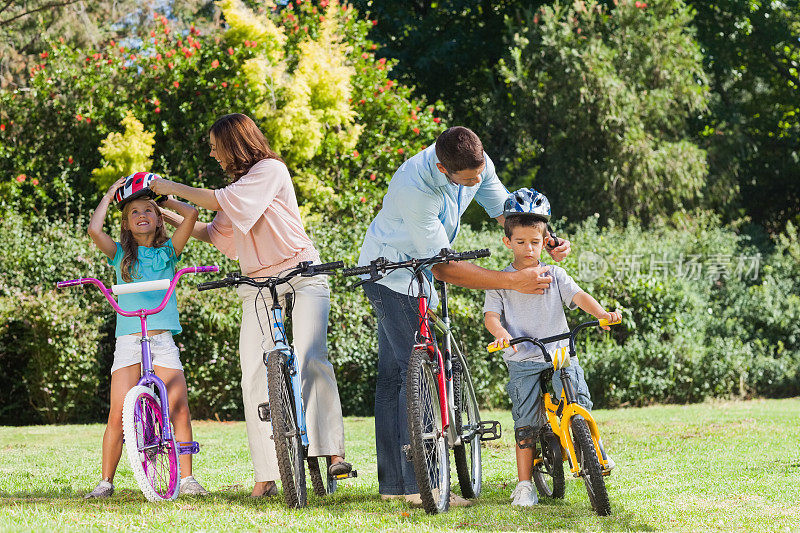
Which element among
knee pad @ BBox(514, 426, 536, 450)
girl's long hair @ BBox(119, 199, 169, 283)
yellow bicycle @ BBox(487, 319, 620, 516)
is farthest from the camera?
girl's long hair @ BBox(119, 199, 169, 283)

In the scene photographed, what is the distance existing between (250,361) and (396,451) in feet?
2.91

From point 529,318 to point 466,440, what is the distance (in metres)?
0.68

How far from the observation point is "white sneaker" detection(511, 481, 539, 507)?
4.62 meters

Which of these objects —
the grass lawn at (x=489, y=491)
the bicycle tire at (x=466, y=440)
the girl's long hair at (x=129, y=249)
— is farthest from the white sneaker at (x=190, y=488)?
the bicycle tire at (x=466, y=440)

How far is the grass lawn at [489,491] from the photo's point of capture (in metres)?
4.10

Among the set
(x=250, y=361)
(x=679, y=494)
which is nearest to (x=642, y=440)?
(x=679, y=494)

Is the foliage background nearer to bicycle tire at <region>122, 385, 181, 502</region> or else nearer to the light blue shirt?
bicycle tire at <region>122, 385, 181, 502</region>

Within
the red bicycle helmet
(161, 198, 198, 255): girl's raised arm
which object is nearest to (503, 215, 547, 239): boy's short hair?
(161, 198, 198, 255): girl's raised arm

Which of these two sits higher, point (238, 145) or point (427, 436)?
point (238, 145)

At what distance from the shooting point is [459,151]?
165 inches

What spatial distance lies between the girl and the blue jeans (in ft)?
3.45

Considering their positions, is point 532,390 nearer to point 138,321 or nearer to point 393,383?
point 393,383

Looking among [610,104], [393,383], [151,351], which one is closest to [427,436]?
[393,383]

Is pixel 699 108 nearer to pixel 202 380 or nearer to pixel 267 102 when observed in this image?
pixel 267 102
